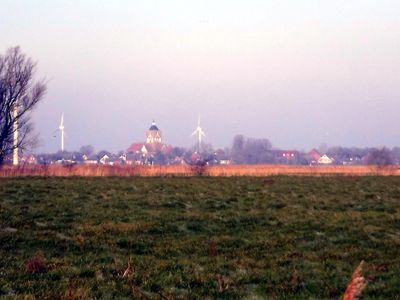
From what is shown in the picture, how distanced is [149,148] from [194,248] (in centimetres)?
12927

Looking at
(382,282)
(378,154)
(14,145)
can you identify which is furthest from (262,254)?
(378,154)

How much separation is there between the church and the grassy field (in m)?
71.7

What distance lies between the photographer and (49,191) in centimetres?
2455

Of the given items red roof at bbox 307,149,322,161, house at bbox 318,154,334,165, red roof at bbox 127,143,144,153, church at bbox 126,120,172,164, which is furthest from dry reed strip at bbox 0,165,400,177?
red roof at bbox 127,143,144,153

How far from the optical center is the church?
112 m

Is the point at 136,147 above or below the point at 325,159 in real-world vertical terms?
above

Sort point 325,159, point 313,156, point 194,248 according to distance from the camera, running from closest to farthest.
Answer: point 194,248 → point 325,159 → point 313,156

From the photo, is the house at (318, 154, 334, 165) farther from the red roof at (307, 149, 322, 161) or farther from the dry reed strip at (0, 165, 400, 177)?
the dry reed strip at (0, 165, 400, 177)

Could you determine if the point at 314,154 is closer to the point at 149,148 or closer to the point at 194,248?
the point at 149,148

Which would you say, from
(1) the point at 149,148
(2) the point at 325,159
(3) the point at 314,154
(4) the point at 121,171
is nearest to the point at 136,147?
(1) the point at 149,148

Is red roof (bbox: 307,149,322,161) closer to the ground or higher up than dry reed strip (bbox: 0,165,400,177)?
higher up

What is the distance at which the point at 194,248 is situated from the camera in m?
11.1

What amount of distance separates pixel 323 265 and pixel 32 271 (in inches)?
181

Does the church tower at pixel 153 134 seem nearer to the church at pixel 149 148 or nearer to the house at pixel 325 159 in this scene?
the church at pixel 149 148
